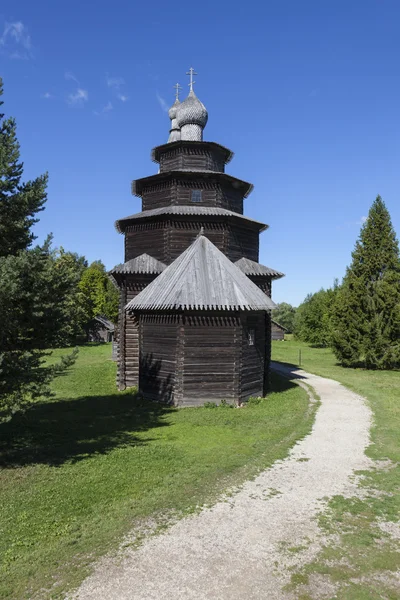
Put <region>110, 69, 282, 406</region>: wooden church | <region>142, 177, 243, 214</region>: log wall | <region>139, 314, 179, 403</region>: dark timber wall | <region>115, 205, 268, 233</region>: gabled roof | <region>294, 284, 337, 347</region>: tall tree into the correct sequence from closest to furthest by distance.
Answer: <region>110, 69, 282, 406</region>: wooden church < <region>139, 314, 179, 403</region>: dark timber wall < <region>115, 205, 268, 233</region>: gabled roof < <region>142, 177, 243, 214</region>: log wall < <region>294, 284, 337, 347</region>: tall tree

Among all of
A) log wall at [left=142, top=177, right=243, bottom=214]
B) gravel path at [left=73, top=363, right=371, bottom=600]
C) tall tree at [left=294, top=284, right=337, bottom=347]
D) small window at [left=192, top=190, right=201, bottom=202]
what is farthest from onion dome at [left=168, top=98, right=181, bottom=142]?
tall tree at [left=294, top=284, right=337, bottom=347]

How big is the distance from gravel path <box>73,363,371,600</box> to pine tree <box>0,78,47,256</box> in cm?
820

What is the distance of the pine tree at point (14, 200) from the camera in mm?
10445

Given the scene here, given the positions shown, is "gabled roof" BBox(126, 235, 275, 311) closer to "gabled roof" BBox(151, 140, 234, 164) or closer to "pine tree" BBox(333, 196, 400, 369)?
"gabled roof" BBox(151, 140, 234, 164)

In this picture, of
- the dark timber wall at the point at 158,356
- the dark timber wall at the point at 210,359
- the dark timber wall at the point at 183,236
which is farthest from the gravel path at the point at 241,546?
the dark timber wall at the point at 183,236

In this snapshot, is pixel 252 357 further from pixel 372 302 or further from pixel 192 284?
pixel 372 302

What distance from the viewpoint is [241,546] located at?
6.92m

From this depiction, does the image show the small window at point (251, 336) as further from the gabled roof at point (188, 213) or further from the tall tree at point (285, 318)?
the tall tree at point (285, 318)

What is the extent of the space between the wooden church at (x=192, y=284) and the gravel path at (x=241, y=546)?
729cm

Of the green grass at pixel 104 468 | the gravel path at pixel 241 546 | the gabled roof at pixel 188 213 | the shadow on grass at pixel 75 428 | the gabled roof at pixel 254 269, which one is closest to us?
the gravel path at pixel 241 546

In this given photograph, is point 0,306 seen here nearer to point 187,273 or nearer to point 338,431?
point 187,273

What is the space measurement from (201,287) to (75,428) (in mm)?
7909

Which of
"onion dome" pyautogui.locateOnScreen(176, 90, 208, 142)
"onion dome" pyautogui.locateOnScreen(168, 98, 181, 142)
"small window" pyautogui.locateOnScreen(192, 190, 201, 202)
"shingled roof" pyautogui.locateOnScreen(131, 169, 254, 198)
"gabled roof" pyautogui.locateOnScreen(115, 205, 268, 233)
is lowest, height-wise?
"gabled roof" pyautogui.locateOnScreen(115, 205, 268, 233)

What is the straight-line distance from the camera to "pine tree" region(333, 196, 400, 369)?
33156 millimetres
